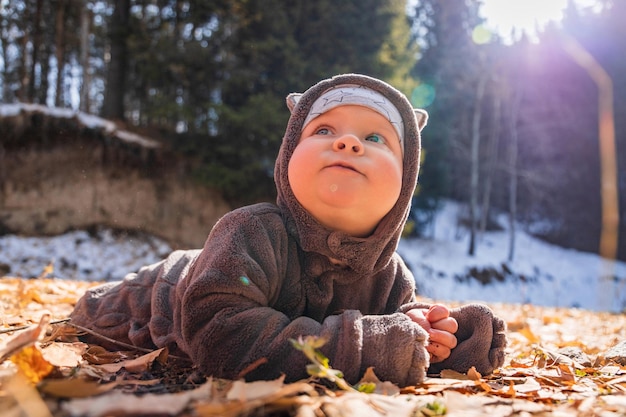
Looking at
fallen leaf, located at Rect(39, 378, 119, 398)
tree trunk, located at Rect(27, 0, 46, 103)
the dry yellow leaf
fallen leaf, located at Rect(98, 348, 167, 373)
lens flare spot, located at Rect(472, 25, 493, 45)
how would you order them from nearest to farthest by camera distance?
fallen leaf, located at Rect(39, 378, 119, 398) → the dry yellow leaf → fallen leaf, located at Rect(98, 348, 167, 373) → tree trunk, located at Rect(27, 0, 46, 103) → lens flare spot, located at Rect(472, 25, 493, 45)

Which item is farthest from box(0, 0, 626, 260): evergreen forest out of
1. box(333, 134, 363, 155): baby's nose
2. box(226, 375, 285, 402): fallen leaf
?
box(226, 375, 285, 402): fallen leaf

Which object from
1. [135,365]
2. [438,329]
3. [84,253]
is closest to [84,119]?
[84,253]

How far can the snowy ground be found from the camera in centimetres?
863

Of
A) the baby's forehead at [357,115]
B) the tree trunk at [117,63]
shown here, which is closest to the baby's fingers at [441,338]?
the baby's forehead at [357,115]

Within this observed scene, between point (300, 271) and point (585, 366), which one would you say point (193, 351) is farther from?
point (585, 366)

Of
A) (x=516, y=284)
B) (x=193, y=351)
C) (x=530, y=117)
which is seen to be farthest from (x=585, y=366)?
(x=530, y=117)

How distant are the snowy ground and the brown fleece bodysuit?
1.99 meters

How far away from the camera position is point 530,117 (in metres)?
19.1

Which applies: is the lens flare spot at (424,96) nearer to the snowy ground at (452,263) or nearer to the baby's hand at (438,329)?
the snowy ground at (452,263)

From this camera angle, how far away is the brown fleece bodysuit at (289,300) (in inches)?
51.7

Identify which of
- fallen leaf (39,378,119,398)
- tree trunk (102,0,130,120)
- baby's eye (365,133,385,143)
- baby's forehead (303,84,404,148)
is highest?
tree trunk (102,0,130,120)

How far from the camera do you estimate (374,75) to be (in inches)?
365

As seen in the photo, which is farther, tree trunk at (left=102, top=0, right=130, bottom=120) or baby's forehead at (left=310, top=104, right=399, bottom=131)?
tree trunk at (left=102, top=0, right=130, bottom=120)

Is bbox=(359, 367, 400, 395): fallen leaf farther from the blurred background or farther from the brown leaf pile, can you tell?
the blurred background
